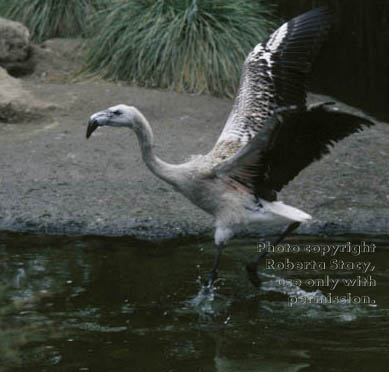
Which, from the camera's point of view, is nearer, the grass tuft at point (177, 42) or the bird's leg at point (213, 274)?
the bird's leg at point (213, 274)

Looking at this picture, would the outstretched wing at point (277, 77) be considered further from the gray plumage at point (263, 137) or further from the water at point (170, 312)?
the water at point (170, 312)

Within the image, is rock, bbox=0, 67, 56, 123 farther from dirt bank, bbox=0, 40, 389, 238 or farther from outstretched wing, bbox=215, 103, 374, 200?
outstretched wing, bbox=215, 103, 374, 200

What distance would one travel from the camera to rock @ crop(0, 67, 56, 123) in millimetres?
8336

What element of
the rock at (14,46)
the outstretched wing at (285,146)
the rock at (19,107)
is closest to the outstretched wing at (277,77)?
the outstretched wing at (285,146)

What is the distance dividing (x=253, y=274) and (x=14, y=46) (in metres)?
5.76

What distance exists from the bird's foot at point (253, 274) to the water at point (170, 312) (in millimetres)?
56

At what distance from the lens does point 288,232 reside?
5.46 metres

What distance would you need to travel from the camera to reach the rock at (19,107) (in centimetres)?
834

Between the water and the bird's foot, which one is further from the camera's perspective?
the bird's foot

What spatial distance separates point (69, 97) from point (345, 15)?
5.32 m

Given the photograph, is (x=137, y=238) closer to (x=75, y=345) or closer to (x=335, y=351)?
(x=75, y=345)

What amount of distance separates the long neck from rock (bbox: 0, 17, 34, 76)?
5434mm

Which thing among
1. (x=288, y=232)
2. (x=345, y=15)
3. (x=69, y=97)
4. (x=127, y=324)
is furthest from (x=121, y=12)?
(x=127, y=324)

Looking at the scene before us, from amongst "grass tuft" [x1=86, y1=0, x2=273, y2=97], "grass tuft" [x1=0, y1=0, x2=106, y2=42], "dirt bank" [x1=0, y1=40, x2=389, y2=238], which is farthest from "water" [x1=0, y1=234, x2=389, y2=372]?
"grass tuft" [x1=0, y1=0, x2=106, y2=42]
